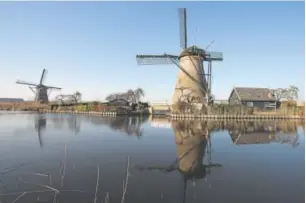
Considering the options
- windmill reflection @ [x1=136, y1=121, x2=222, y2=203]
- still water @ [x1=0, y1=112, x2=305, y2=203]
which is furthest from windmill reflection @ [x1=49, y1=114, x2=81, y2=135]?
windmill reflection @ [x1=136, y1=121, x2=222, y2=203]

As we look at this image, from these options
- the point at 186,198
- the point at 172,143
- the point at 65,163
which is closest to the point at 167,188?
the point at 186,198

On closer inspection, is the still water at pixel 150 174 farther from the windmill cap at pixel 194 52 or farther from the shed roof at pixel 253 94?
the shed roof at pixel 253 94

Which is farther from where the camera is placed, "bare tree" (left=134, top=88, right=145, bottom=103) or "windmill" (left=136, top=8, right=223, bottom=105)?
"bare tree" (left=134, top=88, right=145, bottom=103)

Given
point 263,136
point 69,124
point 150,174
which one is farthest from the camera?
point 69,124

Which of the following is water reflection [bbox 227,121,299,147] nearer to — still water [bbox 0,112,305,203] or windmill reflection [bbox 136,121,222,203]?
still water [bbox 0,112,305,203]

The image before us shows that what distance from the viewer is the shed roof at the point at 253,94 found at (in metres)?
39.8

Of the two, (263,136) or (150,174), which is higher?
(263,136)

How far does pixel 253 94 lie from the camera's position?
40.5m

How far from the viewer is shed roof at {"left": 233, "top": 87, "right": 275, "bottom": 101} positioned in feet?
131

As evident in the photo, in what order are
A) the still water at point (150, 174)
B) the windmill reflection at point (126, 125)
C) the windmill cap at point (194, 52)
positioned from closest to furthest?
the still water at point (150, 174), the windmill reflection at point (126, 125), the windmill cap at point (194, 52)

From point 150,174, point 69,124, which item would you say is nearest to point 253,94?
point 69,124

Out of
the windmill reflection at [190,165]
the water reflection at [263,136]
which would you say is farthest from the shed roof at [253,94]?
the windmill reflection at [190,165]

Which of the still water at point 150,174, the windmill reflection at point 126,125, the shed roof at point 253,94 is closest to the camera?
the still water at point 150,174

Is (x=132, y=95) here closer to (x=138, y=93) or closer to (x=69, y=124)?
(x=138, y=93)
